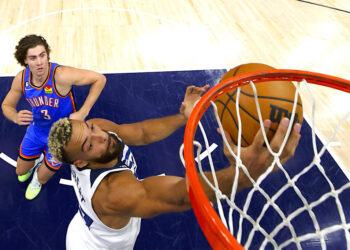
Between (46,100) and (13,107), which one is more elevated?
(46,100)

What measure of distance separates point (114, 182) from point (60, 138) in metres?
0.40

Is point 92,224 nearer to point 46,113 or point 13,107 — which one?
point 46,113

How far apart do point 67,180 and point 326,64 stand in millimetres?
3915

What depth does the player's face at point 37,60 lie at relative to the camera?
2430 millimetres

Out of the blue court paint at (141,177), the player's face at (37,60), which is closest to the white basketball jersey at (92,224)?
the blue court paint at (141,177)

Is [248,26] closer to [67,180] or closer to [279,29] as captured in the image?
[279,29]

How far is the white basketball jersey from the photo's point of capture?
182 centimetres

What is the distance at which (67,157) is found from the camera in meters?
1.79

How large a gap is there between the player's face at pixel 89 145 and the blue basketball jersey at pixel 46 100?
3.08 ft

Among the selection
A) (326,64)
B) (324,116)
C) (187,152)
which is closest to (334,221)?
(324,116)

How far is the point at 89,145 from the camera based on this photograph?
1.77 metres

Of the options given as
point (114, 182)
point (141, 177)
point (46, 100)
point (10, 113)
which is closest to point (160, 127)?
point (114, 182)

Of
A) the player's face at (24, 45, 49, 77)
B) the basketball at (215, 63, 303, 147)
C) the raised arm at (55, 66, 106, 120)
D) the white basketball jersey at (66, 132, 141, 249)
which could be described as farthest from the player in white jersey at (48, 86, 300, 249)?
the player's face at (24, 45, 49, 77)

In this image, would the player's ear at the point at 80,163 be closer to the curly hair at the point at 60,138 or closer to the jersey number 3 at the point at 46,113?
the curly hair at the point at 60,138
